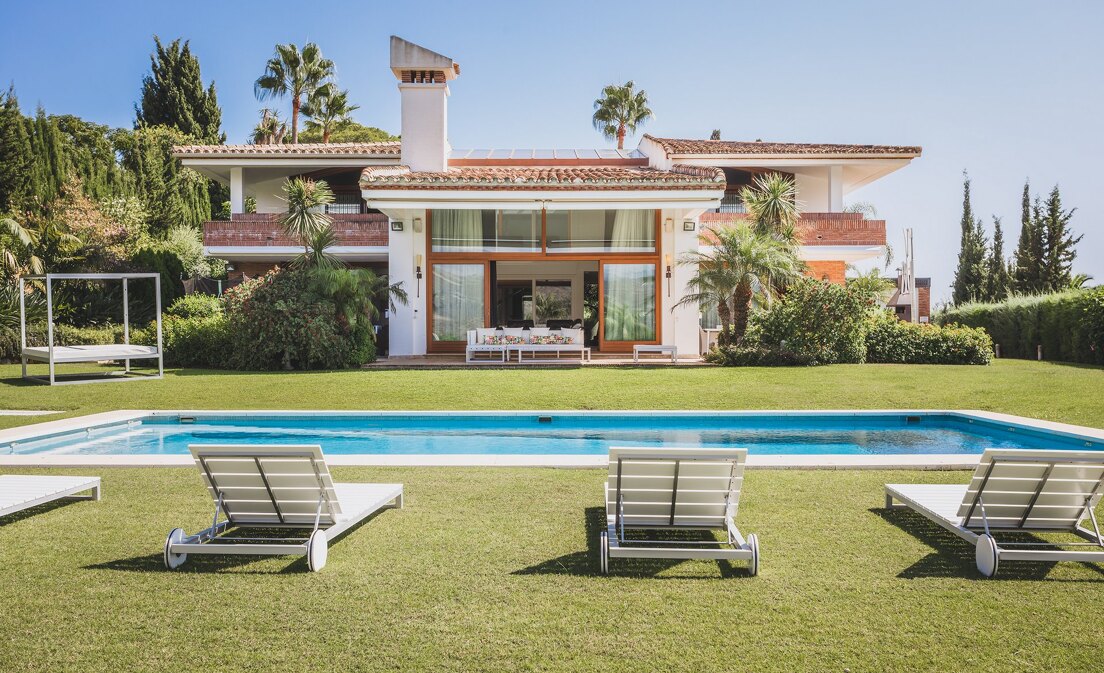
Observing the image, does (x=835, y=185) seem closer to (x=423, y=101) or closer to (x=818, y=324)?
(x=818, y=324)

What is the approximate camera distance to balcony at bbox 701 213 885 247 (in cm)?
2192

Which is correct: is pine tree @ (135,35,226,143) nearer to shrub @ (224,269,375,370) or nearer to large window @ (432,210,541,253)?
large window @ (432,210,541,253)

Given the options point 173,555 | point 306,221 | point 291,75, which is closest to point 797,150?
point 306,221

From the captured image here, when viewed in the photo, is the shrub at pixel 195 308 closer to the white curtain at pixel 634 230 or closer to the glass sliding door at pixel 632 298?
the glass sliding door at pixel 632 298

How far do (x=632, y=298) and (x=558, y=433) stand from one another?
956 centimetres

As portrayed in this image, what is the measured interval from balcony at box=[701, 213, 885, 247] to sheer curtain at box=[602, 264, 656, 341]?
3.41m

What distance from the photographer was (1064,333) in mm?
19297

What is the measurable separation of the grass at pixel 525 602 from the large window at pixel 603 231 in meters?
14.4

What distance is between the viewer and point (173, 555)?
459 cm

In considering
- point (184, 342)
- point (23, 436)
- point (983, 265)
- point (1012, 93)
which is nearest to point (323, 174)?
point (184, 342)

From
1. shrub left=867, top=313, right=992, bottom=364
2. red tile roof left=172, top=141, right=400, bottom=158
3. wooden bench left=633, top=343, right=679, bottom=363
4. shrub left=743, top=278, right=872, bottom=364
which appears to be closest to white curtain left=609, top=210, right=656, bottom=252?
wooden bench left=633, top=343, right=679, bottom=363

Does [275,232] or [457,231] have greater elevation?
[275,232]

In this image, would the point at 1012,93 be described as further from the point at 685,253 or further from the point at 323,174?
the point at 323,174

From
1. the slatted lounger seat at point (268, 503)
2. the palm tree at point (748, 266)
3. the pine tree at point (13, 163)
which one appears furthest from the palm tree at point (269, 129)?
the slatted lounger seat at point (268, 503)
